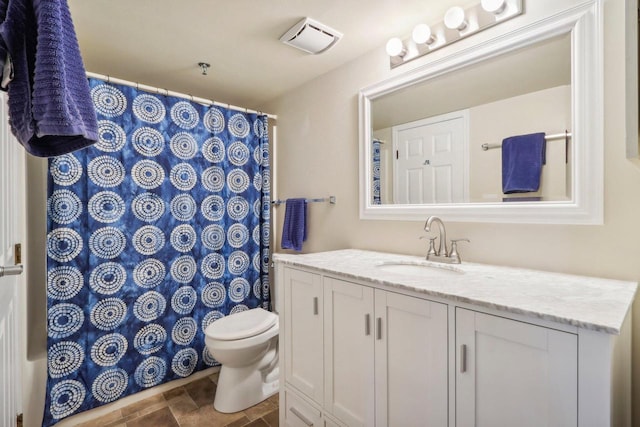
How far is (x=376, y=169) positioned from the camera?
6.21 ft

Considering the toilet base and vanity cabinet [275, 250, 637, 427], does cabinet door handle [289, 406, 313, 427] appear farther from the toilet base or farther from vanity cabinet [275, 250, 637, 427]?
the toilet base

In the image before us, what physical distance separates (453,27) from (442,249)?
1053 mm

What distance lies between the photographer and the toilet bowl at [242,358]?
70.1 inches

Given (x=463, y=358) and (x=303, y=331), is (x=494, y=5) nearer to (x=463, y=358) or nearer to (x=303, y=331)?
(x=463, y=358)

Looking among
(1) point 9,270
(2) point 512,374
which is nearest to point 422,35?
(2) point 512,374

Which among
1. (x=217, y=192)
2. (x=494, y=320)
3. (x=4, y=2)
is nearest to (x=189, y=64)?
(x=217, y=192)

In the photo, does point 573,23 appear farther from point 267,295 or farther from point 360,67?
point 267,295

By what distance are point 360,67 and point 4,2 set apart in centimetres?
167

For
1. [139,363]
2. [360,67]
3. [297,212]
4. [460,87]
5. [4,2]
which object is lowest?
[139,363]

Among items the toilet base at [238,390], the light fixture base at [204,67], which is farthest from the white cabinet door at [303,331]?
the light fixture base at [204,67]

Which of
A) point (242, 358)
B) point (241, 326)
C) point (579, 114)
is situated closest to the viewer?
point (579, 114)

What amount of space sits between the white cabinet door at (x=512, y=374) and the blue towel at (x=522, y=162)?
2.43ft

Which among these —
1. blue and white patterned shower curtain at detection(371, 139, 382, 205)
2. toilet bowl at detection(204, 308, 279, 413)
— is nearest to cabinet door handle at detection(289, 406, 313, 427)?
toilet bowl at detection(204, 308, 279, 413)

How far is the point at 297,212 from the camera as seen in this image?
2336 millimetres
